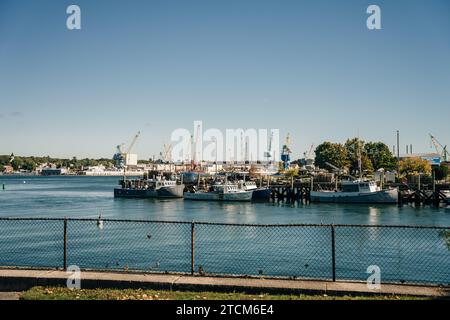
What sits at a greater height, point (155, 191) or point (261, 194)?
point (155, 191)

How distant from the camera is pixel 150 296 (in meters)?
10.3

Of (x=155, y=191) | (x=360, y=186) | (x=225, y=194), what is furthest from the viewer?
(x=155, y=191)

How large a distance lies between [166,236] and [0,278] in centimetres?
3146

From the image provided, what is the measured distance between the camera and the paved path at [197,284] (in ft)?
34.3

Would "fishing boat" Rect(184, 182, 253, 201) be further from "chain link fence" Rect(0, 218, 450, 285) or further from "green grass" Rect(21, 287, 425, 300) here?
"green grass" Rect(21, 287, 425, 300)

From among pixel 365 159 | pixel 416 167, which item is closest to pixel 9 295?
pixel 365 159

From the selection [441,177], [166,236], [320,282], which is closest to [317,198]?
[441,177]

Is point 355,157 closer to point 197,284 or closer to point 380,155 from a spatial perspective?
point 380,155

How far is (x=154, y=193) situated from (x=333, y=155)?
66.1 metres

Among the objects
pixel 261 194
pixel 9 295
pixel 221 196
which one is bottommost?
pixel 221 196

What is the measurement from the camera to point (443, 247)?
115ft

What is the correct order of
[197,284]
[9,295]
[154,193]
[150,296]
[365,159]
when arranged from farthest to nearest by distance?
[365,159] < [154,193] < [197,284] < [9,295] < [150,296]
